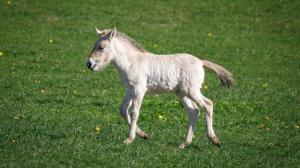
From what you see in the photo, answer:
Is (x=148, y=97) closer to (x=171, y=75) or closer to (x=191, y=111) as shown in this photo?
(x=191, y=111)

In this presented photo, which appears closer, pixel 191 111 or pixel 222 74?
pixel 191 111

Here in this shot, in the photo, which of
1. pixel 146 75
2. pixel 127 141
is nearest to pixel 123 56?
pixel 146 75

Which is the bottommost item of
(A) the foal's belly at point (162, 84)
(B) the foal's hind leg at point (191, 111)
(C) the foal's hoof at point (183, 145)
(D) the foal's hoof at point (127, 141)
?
(C) the foal's hoof at point (183, 145)

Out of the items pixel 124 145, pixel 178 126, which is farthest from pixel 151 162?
pixel 178 126

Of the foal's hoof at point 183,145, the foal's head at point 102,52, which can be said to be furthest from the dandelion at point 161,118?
the foal's head at point 102,52

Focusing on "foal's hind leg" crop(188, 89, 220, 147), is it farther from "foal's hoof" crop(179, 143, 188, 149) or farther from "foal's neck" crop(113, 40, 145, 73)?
"foal's neck" crop(113, 40, 145, 73)

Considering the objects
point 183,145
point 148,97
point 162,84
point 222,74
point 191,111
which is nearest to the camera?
point 162,84

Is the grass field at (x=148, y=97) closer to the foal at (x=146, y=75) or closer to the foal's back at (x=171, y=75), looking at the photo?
the foal at (x=146, y=75)

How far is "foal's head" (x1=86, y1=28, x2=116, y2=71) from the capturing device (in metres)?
11.7

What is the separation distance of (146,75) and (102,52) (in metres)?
0.93

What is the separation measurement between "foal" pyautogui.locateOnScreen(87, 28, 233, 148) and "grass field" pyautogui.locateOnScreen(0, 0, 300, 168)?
639mm

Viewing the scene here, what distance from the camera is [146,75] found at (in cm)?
1173

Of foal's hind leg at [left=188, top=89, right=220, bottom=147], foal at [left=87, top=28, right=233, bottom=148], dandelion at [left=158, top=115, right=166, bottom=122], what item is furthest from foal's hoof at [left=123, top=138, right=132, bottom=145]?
dandelion at [left=158, top=115, right=166, bottom=122]

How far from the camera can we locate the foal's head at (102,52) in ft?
38.4
